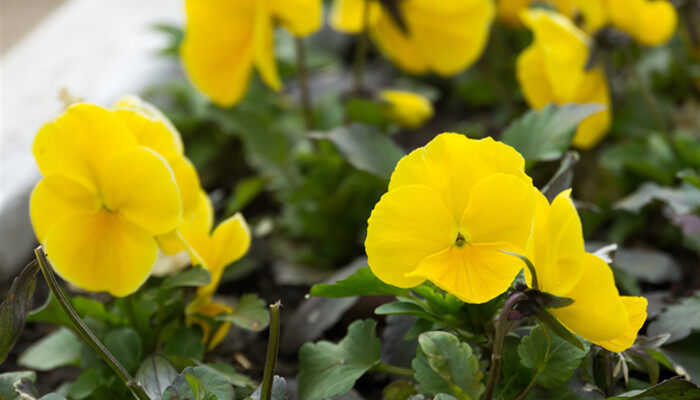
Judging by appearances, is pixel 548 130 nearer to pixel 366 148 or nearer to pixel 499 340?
pixel 366 148

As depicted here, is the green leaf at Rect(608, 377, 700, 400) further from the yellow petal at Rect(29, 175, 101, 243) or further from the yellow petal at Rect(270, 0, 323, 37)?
the yellow petal at Rect(270, 0, 323, 37)

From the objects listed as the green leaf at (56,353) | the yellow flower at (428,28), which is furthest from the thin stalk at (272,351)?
the yellow flower at (428,28)

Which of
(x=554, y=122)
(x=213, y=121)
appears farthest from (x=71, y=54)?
(x=554, y=122)

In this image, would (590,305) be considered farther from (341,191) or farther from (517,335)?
(341,191)

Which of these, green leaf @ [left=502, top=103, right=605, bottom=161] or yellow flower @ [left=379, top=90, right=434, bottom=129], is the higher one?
green leaf @ [left=502, top=103, right=605, bottom=161]

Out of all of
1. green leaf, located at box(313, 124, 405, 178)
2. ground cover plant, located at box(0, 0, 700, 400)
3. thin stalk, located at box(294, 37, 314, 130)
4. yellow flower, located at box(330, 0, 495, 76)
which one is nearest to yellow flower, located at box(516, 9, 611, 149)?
ground cover plant, located at box(0, 0, 700, 400)

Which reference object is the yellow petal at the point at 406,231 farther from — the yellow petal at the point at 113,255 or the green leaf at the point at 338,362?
the yellow petal at the point at 113,255

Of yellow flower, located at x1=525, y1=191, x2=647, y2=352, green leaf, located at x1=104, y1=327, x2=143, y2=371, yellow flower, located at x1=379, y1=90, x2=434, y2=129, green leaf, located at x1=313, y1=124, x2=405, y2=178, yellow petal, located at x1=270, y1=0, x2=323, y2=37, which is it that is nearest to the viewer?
yellow flower, located at x1=525, y1=191, x2=647, y2=352

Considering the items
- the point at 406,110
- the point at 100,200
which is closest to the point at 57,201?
the point at 100,200
